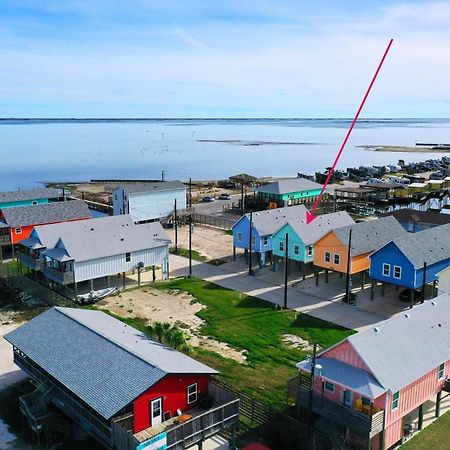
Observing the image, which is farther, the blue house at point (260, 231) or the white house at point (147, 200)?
the white house at point (147, 200)

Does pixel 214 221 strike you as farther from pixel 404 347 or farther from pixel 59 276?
pixel 404 347

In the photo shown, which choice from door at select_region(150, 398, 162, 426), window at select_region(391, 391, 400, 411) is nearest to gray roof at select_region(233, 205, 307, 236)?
window at select_region(391, 391, 400, 411)

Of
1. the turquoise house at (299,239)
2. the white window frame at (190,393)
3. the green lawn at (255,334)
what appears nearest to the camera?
the white window frame at (190,393)

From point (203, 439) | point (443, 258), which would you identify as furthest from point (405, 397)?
point (443, 258)

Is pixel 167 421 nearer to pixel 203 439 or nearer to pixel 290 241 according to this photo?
pixel 203 439

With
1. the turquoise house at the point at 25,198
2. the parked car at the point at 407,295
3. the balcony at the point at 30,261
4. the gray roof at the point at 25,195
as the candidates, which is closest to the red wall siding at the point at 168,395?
the parked car at the point at 407,295

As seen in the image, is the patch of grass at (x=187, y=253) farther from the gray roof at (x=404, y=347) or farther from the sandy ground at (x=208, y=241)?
the gray roof at (x=404, y=347)

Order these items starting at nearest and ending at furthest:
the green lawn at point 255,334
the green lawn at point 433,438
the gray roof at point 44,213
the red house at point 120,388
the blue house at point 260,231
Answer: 1. the red house at point 120,388
2. the green lawn at point 433,438
3. the green lawn at point 255,334
4. the blue house at point 260,231
5. the gray roof at point 44,213
